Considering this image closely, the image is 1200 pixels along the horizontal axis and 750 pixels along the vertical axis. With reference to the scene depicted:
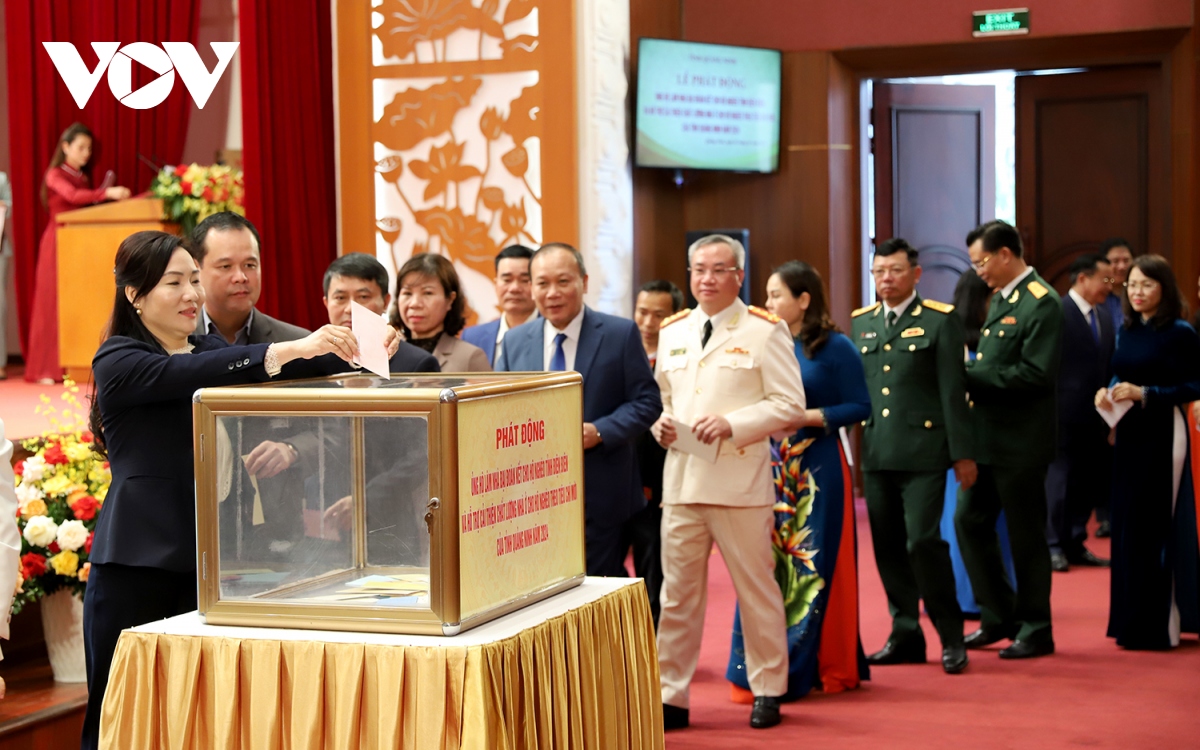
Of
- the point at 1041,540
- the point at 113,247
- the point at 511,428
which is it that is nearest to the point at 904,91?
the point at 1041,540

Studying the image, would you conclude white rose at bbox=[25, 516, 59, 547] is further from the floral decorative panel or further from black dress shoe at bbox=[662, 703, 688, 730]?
the floral decorative panel

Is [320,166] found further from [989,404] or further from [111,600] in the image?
[111,600]

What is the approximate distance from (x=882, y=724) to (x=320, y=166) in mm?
4384

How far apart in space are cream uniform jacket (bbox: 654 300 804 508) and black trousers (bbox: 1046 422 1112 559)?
3.17 metres

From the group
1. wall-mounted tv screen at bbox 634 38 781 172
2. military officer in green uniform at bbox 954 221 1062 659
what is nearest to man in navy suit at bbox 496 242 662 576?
military officer in green uniform at bbox 954 221 1062 659

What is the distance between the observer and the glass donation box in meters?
2.07

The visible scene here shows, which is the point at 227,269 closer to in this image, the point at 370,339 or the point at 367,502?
the point at 370,339

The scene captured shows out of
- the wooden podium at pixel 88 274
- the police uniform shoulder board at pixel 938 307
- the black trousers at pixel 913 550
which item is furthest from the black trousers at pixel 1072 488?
the wooden podium at pixel 88 274

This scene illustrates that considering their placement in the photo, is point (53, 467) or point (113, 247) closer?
point (53, 467)

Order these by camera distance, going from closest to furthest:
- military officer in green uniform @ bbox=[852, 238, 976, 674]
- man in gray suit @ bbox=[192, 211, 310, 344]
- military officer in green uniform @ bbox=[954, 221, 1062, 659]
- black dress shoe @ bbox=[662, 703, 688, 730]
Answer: man in gray suit @ bbox=[192, 211, 310, 344]
black dress shoe @ bbox=[662, 703, 688, 730]
military officer in green uniform @ bbox=[852, 238, 976, 674]
military officer in green uniform @ bbox=[954, 221, 1062, 659]

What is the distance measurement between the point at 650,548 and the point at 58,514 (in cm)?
201

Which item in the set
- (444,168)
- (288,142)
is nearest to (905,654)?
(444,168)

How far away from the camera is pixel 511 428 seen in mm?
2244

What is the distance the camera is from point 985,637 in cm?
522
